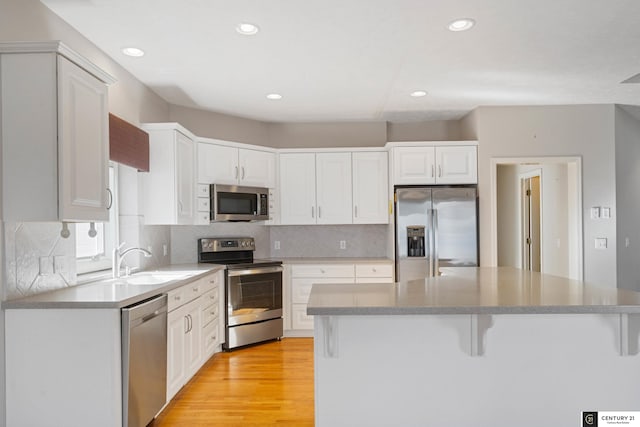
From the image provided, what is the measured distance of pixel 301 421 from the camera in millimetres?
2820

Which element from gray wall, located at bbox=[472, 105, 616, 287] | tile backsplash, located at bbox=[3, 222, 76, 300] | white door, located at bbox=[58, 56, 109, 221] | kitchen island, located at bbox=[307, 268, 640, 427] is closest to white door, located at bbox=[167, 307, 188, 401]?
tile backsplash, located at bbox=[3, 222, 76, 300]

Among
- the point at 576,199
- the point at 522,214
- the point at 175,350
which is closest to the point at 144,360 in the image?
the point at 175,350

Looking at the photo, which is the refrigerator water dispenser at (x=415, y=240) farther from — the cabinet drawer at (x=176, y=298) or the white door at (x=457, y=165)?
the cabinet drawer at (x=176, y=298)

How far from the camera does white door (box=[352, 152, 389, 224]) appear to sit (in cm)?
511

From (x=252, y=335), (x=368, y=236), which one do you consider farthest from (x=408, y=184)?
(x=252, y=335)

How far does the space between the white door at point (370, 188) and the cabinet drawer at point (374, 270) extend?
1.76ft

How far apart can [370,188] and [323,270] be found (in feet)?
3.54

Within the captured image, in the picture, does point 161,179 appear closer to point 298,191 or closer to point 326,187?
point 298,191

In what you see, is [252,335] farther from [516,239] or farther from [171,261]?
[516,239]

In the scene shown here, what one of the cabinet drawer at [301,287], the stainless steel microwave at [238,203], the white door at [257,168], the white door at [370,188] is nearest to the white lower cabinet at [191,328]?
the stainless steel microwave at [238,203]

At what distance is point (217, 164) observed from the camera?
4539 millimetres

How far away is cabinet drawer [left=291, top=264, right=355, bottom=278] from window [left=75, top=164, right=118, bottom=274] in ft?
6.43

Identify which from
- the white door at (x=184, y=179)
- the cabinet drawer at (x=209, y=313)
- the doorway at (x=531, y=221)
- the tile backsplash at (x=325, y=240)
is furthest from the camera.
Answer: the doorway at (x=531, y=221)

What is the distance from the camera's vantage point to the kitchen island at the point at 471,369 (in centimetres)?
215
